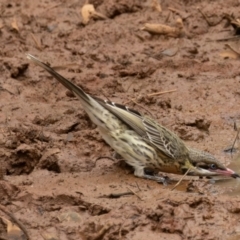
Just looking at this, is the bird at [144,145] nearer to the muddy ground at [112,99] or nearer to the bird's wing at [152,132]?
the bird's wing at [152,132]

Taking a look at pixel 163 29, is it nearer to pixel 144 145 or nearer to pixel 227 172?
pixel 144 145

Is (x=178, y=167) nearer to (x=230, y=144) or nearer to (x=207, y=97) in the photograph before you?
(x=230, y=144)

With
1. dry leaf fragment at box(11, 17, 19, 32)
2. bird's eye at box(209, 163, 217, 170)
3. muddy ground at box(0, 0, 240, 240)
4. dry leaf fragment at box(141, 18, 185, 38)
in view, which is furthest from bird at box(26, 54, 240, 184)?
dry leaf fragment at box(11, 17, 19, 32)

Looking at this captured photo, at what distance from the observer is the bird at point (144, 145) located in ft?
31.5

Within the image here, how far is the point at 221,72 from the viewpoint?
12.0 metres

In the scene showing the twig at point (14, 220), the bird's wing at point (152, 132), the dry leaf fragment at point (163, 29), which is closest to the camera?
the twig at point (14, 220)

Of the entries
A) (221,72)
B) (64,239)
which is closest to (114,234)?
(64,239)

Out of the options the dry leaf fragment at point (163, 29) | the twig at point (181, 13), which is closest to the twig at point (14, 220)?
the dry leaf fragment at point (163, 29)

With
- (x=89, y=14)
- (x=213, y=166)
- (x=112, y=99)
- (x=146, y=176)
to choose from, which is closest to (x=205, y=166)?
(x=213, y=166)

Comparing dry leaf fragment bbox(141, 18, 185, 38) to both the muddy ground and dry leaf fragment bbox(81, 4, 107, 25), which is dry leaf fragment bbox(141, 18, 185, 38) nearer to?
the muddy ground

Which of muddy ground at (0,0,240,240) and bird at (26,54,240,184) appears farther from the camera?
bird at (26,54,240,184)

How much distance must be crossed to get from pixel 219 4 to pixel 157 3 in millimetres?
920

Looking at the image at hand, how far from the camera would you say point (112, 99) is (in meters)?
11.1

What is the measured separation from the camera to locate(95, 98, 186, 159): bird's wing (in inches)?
384
